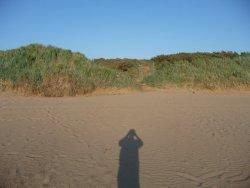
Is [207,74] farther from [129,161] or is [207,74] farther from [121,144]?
[129,161]

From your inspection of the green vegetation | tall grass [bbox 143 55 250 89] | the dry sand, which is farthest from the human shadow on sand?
tall grass [bbox 143 55 250 89]

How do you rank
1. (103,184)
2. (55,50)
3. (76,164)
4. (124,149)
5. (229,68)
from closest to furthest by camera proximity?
1. (103,184)
2. (76,164)
3. (124,149)
4. (55,50)
5. (229,68)

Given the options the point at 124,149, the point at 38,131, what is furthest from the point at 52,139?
the point at 124,149

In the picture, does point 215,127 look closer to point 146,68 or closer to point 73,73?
point 73,73

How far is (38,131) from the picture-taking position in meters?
9.74

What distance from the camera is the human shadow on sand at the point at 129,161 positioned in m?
6.03

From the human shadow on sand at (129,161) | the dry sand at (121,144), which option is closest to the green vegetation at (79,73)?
the dry sand at (121,144)

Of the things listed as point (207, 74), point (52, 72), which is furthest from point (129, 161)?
point (207, 74)

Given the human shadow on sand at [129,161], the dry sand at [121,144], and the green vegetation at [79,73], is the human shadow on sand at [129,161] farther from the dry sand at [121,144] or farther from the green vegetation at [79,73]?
the green vegetation at [79,73]

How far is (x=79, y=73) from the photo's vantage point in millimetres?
19641

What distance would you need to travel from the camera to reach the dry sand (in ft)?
20.6

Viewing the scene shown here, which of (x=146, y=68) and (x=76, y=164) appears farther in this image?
(x=146, y=68)

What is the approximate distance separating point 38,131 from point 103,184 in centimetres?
420

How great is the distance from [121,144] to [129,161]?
141 centimetres
